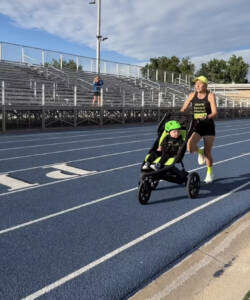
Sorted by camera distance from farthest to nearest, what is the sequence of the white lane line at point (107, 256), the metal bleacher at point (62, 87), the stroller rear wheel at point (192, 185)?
the metal bleacher at point (62, 87) → the stroller rear wheel at point (192, 185) → the white lane line at point (107, 256)

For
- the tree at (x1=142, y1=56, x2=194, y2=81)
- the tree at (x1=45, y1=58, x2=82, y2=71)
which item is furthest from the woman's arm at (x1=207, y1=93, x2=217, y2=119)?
Result: the tree at (x1=142, y1=56, x2=194, y2=81)

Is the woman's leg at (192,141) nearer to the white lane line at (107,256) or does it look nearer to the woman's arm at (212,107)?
the woman's arm at (212,107)

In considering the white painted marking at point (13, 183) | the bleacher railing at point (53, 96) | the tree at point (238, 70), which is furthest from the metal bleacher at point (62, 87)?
the tree at point (238, 70)

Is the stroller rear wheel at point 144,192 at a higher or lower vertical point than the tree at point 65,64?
lower

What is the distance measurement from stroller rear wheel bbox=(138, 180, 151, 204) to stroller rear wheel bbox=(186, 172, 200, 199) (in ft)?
2.21

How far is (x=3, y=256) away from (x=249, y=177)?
5.30 m

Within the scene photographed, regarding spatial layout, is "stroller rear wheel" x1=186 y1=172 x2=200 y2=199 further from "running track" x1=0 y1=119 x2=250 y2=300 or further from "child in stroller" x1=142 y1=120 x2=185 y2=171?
"child in stroller" x1=142 y1=120 x2=185 y2=171

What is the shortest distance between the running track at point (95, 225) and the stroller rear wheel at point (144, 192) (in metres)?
0.12

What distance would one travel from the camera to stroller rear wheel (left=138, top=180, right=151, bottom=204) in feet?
16.5

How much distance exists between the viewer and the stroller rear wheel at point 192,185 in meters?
5.41

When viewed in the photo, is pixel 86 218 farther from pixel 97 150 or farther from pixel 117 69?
pixel 117 69

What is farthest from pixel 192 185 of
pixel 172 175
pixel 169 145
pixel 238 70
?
pixel 238 70

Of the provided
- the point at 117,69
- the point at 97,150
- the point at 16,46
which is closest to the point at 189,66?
the point at 117,69

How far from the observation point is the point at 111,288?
2955 mm
